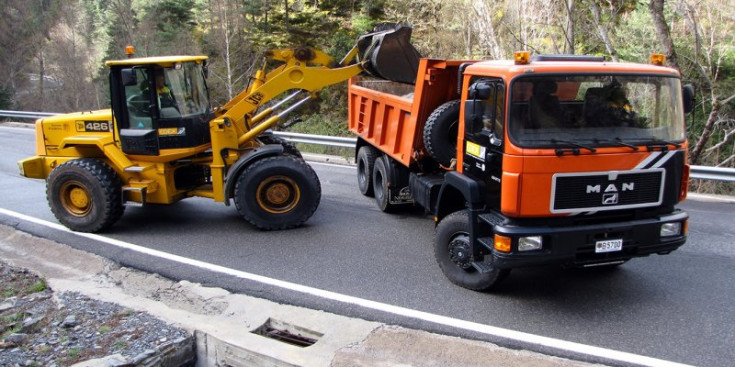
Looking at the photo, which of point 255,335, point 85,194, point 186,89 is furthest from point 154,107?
point 255,335

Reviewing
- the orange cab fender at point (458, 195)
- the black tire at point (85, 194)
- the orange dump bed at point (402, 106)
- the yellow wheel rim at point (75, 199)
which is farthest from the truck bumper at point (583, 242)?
the yellow wheel rim at point (75, 199)

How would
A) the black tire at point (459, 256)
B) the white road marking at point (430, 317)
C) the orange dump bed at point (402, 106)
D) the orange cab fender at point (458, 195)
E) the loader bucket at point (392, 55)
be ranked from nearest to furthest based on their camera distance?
the white road marking at point (430, 317)
the orange cab fender at point (458, 195)
the black tire at point (459, 256)
the orange dump bed at point (402, 106)
the loader bucket at point (392, 55)

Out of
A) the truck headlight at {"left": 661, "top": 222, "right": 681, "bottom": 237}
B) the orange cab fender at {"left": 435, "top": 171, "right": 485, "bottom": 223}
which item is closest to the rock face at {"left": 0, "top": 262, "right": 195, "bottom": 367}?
the orange cab fender at {"left": 435, "top": 171, "right": 485, "bottom": 223}

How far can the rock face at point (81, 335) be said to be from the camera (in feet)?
14.9

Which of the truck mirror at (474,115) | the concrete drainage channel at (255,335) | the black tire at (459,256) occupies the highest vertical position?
the truck mirror at (474,115)

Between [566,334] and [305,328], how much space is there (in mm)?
2259

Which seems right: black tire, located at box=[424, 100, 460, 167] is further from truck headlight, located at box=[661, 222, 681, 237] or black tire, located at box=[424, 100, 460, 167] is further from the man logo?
truck headlight, located at box=[661, 222, 681, 237]

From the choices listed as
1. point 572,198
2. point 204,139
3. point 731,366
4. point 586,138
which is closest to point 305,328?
point 572,198

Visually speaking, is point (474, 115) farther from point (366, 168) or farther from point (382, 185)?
point (366, 168)

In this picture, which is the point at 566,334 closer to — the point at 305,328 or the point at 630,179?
the point at 630,179

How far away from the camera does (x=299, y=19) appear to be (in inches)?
972

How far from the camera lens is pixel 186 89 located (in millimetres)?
7938

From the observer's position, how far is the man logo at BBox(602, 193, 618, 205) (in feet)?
15.7

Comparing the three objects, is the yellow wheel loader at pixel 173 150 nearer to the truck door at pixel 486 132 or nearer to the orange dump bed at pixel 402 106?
the orange dump bed at pixel 402 106
